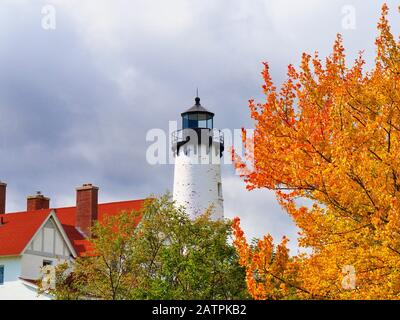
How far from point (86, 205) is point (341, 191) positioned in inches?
1397

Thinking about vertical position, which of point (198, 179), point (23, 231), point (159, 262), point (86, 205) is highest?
point (198, 179)

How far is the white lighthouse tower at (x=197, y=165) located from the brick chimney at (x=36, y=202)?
8.59m

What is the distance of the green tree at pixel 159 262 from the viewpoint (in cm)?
2738

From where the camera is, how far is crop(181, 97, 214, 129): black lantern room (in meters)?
52.6

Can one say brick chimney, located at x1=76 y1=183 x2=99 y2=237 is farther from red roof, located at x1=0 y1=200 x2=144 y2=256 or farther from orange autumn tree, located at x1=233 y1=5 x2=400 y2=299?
orange autumn tree, located at x1=233 y1=5 x2=400 y2=299

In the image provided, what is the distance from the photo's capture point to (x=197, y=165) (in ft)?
167

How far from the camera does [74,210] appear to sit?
51.8m

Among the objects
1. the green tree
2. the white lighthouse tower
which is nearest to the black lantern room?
the white lighthouse tower

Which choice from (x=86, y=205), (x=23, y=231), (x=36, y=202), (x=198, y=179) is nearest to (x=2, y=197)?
(x=36, y=202)

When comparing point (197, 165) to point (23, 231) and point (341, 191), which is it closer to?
point (23, 231)
